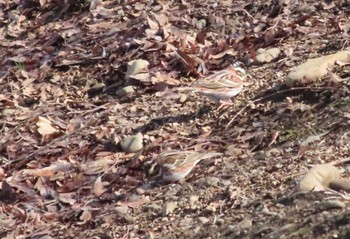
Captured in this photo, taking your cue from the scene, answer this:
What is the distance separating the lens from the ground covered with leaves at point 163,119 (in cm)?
546

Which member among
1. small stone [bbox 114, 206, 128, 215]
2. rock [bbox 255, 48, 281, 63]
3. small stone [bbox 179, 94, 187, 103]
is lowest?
small stone [bbox 179, 94, 187, 103]

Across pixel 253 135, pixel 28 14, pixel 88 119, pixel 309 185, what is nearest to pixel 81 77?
pixel 88 119

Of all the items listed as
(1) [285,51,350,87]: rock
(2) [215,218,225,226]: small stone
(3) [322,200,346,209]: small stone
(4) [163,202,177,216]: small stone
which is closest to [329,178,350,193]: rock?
(3) [322,200,346,209]: small stone

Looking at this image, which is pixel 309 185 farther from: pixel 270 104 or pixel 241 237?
pixel 270 104

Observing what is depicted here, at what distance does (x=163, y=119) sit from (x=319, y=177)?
1.87 m

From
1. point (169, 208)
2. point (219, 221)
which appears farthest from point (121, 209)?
point (219, 221)

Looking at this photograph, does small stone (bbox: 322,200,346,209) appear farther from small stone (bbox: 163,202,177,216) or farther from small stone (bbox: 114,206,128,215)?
small stone (bbox: 114,206,128,215)

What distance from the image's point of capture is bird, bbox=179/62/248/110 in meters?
6.53

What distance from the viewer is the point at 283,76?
6.79 m

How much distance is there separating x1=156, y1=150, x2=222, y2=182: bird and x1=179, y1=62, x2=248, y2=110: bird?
24.1 inches

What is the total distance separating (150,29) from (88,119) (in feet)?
3.55

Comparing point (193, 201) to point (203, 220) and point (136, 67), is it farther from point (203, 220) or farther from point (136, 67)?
point (136, 67)

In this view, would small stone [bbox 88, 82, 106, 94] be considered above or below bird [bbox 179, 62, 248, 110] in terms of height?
below

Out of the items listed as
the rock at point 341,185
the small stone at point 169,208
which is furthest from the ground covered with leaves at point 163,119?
the rock at point 341,185
